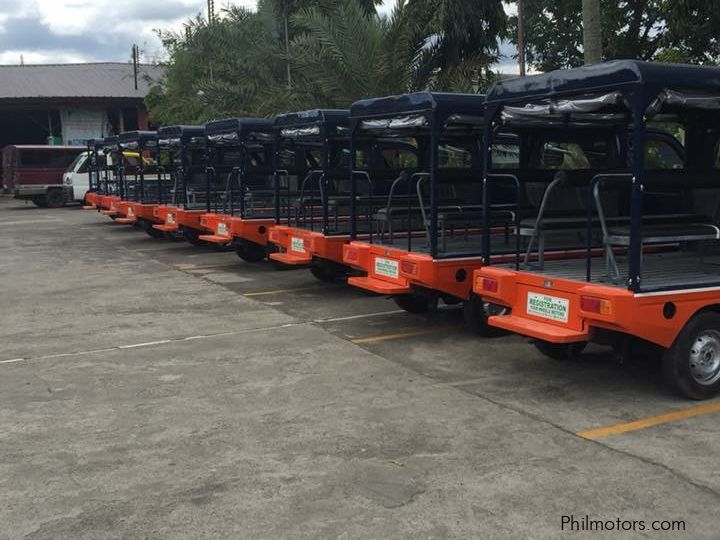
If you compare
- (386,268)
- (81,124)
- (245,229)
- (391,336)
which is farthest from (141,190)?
(81,124)

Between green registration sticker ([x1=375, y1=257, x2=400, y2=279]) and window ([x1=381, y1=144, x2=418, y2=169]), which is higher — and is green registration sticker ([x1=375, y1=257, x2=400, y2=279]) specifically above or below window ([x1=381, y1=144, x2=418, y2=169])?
below

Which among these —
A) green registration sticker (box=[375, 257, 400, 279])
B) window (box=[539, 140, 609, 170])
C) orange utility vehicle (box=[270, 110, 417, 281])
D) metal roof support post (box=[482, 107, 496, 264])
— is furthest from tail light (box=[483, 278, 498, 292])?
orange utility vehicle (box=[270, 110, 417, 281])

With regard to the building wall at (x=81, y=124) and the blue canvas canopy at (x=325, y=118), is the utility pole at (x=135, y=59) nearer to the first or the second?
the building wall at (x=81, y=124)

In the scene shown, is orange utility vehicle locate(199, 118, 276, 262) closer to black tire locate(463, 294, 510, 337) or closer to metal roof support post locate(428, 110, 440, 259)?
metal roof support post locate(428, 110, 440, 259)

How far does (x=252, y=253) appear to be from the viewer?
1343 centimetres

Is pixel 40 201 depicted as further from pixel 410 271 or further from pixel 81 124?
pixel 410 271

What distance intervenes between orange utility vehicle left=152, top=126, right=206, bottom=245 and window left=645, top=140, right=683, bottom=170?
8.07 m

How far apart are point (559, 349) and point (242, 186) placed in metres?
6.44

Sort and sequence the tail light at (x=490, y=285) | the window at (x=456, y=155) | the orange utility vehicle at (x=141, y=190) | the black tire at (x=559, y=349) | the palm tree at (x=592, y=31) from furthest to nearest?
the orange utility vehicle at (x=141, y=190) < the palm tree at (x=592, y=31) < the window at (x=456, y=155) < the black tire at (x=559, y=349) < the tail light at (x=490, y=285)

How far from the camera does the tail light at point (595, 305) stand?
17.5 feet

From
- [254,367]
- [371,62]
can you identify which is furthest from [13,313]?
[371,62]

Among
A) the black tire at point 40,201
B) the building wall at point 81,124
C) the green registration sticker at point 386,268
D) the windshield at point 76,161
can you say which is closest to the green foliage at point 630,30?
the green registration sticker at point 386,268

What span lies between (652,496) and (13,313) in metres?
7.88

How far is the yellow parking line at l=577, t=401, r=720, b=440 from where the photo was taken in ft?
16.6
